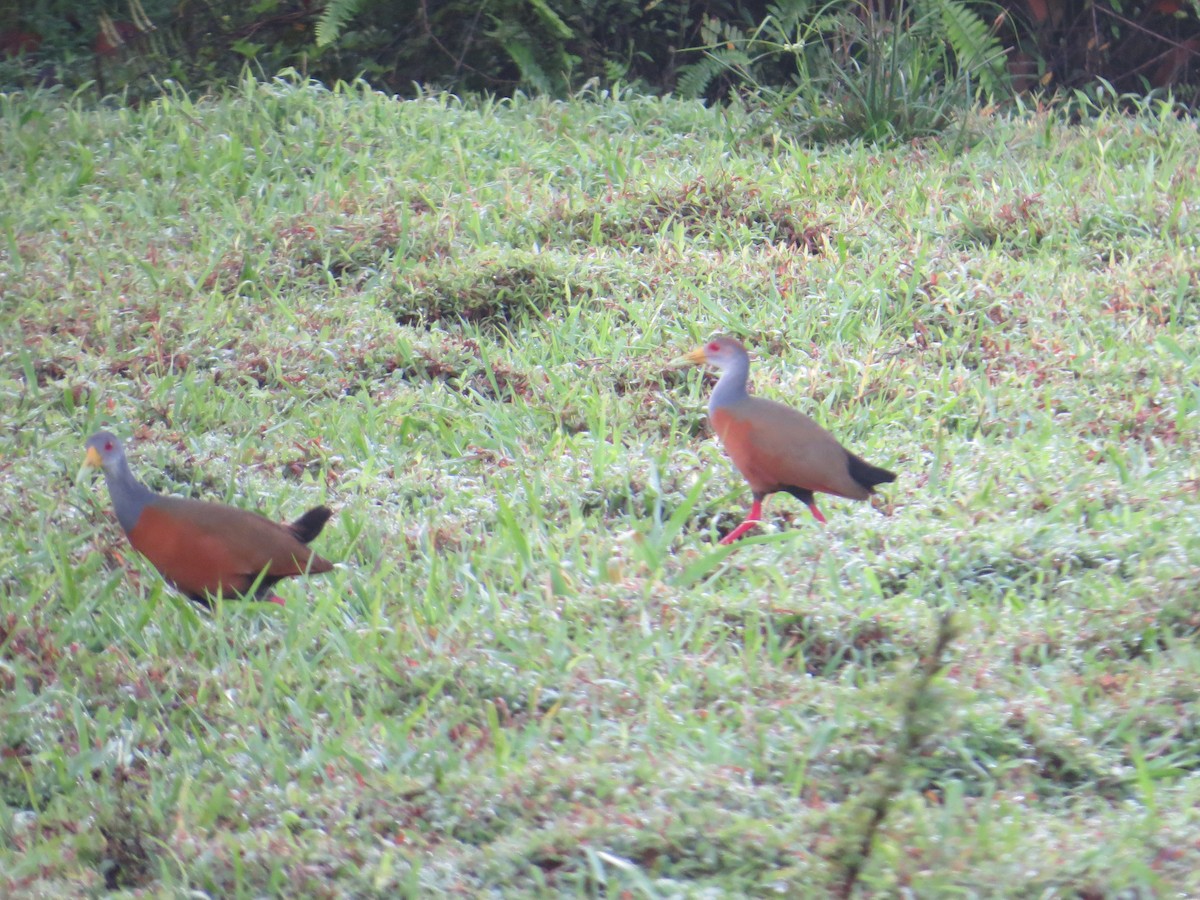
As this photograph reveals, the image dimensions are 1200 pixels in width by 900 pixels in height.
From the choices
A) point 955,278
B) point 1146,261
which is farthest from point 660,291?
point 1146,261

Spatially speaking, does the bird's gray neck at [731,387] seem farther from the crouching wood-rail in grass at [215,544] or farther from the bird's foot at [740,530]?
the crouching wood-rail in grass at [215,544]

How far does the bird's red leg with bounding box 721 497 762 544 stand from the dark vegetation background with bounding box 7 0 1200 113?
4.62 metres

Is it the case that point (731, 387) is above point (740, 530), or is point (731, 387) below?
above

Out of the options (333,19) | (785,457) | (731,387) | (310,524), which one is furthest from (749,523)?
(333,19)

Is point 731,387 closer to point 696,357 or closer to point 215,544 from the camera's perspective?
point 696,357

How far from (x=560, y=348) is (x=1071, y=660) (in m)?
2.59

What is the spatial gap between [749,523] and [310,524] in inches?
49.3

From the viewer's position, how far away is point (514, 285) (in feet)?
19.4

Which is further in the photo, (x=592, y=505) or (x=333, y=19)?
(x=333, y=19)

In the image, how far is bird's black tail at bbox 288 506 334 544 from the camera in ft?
12.3

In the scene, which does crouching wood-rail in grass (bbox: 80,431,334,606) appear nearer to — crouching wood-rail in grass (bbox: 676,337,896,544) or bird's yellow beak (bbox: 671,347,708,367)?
crouching wood-rail in grass (bbox: 676,337,896,544)

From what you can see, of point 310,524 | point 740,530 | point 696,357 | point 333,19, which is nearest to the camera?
point 310,524

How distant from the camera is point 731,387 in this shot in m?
4.36

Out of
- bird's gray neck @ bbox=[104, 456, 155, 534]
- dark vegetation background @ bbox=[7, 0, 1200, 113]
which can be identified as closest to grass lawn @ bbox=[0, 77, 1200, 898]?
bird's gray neck @ bbox=[104, 456, 155, 534]
